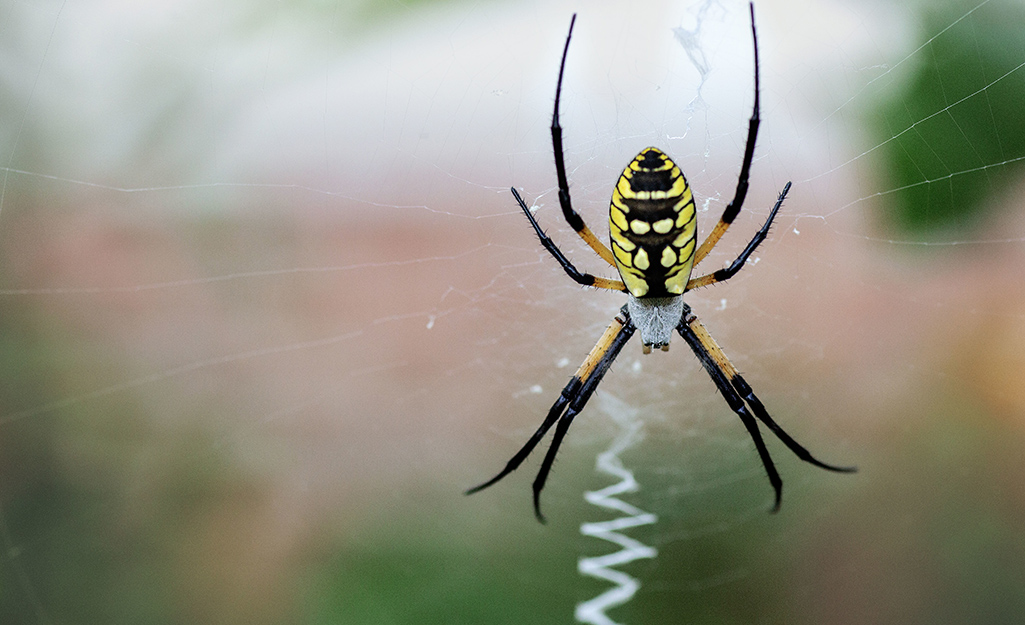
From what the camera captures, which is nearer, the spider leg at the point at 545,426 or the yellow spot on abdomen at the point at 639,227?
the yellow spot on abdomen at the point at 639,227

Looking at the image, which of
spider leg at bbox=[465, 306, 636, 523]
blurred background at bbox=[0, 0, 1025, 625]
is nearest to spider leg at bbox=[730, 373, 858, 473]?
spider leg at bbox=[465, 306, 636, 523]

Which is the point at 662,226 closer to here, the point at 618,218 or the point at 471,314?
the point at 618,218

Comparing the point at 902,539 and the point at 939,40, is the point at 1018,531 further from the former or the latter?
the point at 939,40

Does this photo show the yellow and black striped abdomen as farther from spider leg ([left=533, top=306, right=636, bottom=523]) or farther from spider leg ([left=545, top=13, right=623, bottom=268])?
spider leg ([left=533, top=306, right=636, bottom=523])

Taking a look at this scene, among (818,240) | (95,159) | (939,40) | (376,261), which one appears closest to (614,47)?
(939,40)

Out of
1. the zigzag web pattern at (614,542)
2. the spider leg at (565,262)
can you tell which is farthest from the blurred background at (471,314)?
the spider leg at (565,262)

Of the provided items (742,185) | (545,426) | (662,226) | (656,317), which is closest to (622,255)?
(662,226)

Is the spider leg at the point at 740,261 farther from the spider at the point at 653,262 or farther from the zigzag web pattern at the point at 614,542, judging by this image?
the zigzag web pattern at the point at 614,542
